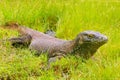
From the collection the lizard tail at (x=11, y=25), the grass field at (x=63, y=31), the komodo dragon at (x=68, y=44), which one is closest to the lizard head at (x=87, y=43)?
the komodo dragon at (x=68, y=44)

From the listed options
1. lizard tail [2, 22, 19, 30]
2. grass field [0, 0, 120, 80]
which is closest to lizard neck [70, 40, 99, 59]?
grass field [0, 0, 120, 80]

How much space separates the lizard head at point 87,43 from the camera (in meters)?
6.18

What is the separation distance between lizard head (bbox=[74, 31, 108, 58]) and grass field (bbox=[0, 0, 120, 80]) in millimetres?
134

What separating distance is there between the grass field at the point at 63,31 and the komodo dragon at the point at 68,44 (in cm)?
14

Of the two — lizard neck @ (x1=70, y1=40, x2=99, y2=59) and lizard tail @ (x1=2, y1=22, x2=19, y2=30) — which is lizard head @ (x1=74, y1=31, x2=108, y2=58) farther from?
lizard tail @ (x1=2, y1=22, x2=19, y2=30)

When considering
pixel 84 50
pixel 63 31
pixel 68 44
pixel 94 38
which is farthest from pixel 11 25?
pixel 94 38

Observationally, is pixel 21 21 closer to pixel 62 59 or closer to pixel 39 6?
pixel 39 6

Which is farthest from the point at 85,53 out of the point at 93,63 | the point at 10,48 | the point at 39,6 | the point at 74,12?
the point at 39,6

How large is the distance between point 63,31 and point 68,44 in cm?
111

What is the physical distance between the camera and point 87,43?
20.8ft

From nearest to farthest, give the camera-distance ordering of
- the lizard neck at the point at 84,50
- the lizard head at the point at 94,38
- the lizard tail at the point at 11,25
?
the lizard head at the point at 94,38, the lizard neck at the point at 84,50, the lizard tail at the point at 11,25

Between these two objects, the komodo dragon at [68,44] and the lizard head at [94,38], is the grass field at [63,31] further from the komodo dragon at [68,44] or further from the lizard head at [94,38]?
the lizard head at [94,38]

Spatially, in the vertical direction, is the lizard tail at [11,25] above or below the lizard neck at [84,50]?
below

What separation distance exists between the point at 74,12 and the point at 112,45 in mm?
1393
